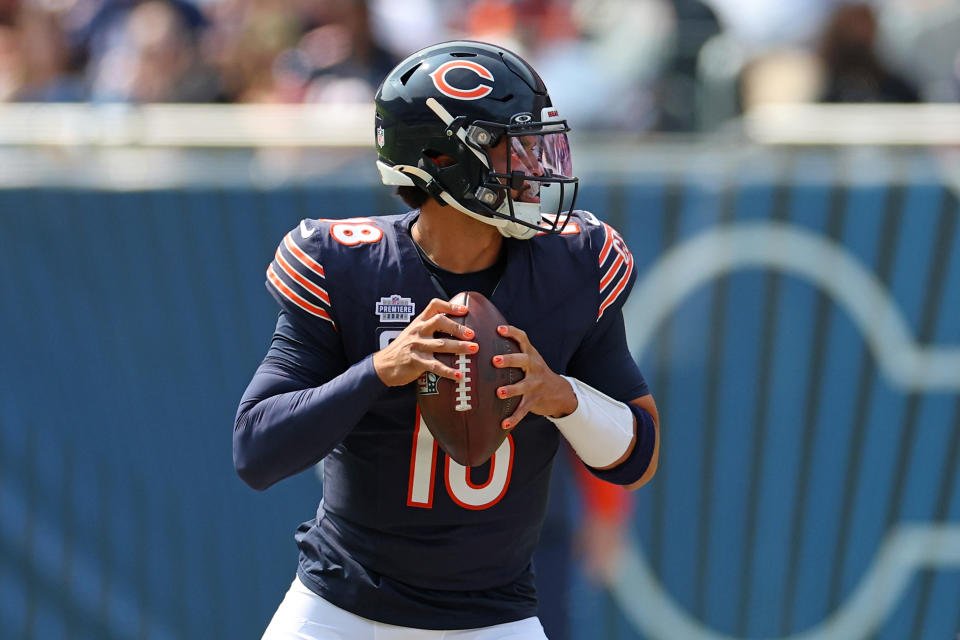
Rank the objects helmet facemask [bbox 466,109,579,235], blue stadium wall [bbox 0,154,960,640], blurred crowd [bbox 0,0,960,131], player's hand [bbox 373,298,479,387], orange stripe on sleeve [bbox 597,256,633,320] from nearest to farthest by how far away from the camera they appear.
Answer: player's hand [bbox 373,298,479,387]
helmet facemask [bbox 466,109,579,235]
orange stripe on sleeve [bbox 597,256,633,320]
blue stadium wall [bbox 0,154,960,640]
blurred crowd [bbox 0,0,960,131]

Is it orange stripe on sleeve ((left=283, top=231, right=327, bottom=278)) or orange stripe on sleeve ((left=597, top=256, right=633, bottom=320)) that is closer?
orange stripe on sleeve ((left=283, top=231, right=327, bottom=278))

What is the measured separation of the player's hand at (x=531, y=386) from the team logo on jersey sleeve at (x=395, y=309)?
0.89ft

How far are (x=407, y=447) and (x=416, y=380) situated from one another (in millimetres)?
207

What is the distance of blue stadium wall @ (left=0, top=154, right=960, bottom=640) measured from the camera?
516 cm

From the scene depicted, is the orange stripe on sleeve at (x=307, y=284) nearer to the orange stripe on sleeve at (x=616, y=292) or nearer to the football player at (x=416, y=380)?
the football player at (x=416, y=380)

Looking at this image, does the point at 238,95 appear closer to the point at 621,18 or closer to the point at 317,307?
the point at 621,18

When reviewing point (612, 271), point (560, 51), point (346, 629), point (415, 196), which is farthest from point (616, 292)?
point (560, 51)

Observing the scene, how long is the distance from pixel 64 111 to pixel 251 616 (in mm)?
2272

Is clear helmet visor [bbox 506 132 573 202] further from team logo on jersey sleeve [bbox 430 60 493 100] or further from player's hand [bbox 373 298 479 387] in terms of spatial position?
player's hand [bbox 373 298 479 387]

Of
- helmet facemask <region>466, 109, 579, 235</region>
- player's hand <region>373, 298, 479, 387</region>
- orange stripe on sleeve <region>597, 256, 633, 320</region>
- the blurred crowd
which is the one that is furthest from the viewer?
the blurred crowd

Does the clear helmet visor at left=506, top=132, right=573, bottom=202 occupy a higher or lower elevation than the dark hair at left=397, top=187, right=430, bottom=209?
higher

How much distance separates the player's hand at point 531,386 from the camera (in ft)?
8.65

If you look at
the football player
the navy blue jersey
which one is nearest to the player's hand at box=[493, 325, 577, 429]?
the football player

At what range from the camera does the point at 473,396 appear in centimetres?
261
